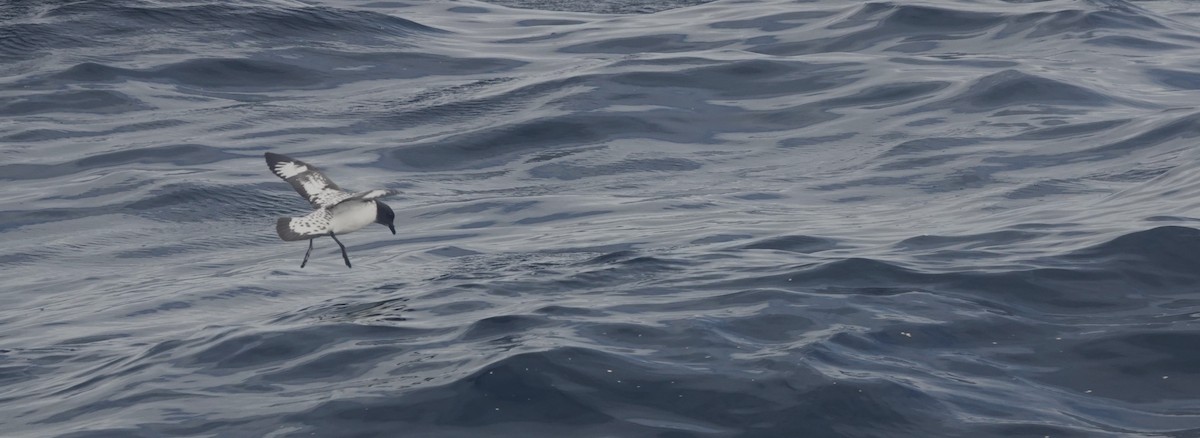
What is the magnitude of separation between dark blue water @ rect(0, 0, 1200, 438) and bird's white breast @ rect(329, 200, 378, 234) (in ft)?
1.83

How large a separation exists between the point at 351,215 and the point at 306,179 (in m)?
0.82

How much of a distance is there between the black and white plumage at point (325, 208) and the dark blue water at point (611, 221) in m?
0.56

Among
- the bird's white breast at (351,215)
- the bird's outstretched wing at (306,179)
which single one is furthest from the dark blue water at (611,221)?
the bird's outstretched wing at (306,179)

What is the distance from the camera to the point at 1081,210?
433 inches

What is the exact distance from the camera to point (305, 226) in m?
8.81

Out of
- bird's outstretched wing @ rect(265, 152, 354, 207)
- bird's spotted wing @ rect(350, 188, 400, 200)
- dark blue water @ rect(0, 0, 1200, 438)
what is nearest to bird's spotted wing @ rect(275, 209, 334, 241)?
bird's spotted wing @ rect(350, 188, 400, 200)

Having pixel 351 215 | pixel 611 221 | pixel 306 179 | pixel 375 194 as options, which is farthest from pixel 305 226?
pixel 611 221

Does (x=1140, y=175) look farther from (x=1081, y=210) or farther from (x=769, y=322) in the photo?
(x=769, y=322)

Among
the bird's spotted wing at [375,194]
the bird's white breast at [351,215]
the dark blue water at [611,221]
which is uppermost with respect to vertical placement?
the bird's spotted wing at [375,194]

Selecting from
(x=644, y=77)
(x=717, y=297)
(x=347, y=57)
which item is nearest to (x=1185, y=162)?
(x=717, y=297)

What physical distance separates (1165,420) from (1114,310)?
170 centimetres

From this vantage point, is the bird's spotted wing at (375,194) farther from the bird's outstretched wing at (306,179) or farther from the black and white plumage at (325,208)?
the bird's outstretched wing at (306,179)

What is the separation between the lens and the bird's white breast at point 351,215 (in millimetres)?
9031

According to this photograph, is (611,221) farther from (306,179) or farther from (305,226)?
(305,226)
